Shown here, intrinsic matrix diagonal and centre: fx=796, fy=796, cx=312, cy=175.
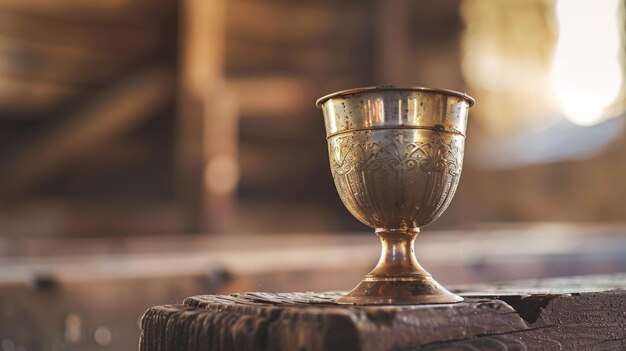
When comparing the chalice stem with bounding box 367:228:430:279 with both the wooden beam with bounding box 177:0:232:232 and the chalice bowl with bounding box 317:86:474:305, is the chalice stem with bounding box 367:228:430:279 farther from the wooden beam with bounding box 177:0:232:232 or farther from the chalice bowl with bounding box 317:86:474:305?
the wooden beam with bounding box 177:0:232:232

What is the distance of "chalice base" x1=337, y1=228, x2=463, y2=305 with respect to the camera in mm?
923

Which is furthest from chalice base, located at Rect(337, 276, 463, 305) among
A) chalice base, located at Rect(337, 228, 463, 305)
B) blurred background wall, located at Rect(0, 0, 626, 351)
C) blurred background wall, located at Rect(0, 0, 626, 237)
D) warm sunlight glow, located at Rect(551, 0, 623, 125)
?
warm sunlight glow, located at Rect(551, 0, 623, 125)

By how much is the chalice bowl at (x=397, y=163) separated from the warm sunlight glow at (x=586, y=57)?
603 centimetres

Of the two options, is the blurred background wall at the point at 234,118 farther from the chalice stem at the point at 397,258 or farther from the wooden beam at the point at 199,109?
the chalice stem at the point at 397,258

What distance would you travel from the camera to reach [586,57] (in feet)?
23.7

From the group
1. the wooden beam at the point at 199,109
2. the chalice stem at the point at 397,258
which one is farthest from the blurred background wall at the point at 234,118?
the chalice stem at the point at 397,258

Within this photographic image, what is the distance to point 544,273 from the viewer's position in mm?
3273

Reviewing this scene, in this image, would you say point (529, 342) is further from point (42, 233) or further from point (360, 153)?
point (42, 233)

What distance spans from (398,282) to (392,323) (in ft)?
0.54

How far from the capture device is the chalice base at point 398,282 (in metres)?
0.92

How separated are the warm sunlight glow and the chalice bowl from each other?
6.03m

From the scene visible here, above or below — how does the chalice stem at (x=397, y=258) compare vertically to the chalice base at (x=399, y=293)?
above

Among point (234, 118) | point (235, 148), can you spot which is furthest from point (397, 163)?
point (235, 148)

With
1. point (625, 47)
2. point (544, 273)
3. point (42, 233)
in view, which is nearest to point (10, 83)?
point (42, 233)
